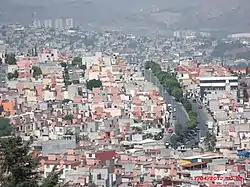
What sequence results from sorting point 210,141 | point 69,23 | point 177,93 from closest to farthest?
point 210,141, point 177,93, point 69,23

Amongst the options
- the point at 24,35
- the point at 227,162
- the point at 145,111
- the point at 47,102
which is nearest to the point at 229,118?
the point at 145,111

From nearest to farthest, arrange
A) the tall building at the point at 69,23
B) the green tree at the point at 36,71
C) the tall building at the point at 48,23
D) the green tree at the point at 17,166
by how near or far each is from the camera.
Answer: the green tree at the point at 17,166, the green tree at the point at 36,71, the tall building at the point at 48,23, the tall building at the point at 69,23

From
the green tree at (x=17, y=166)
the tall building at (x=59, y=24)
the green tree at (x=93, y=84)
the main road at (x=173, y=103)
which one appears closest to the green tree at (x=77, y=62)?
the main road at (x=173, y=103)

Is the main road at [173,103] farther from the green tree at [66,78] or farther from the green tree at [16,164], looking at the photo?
the green tree at [16,164]

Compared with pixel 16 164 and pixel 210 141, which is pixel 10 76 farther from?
pixel 16 164

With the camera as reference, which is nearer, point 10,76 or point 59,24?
point 10,76

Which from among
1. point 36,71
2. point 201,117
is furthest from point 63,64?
point 201,117

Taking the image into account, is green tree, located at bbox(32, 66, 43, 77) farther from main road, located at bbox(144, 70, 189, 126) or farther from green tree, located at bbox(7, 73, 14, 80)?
main road, located at bbox(144, 70, 189, 126)
